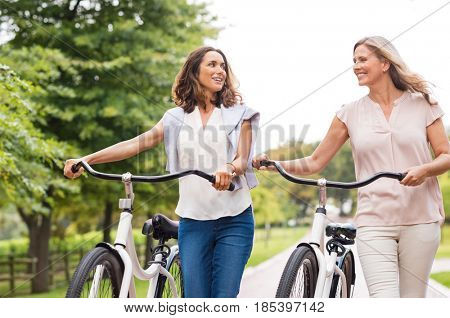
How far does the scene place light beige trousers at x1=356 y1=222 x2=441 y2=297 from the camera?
3.56 metres

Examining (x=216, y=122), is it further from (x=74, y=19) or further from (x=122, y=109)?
(x=74, y=19)

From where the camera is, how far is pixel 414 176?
343 centimetres

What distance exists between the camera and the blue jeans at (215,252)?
3662 mm

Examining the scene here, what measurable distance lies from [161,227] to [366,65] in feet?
4.52

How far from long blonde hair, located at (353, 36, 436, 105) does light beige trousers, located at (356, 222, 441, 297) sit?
64 centimetres

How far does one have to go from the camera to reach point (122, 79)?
523 inches

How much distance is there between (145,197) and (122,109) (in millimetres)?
2881

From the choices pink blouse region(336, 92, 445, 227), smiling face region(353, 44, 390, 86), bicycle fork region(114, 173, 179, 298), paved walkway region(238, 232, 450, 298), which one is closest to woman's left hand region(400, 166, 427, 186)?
pink blouse region(336, 92, 445, 227)

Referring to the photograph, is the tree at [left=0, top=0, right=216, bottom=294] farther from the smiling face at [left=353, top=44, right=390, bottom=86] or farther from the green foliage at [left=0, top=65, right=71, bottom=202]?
the smiling face at [left=353, top=44, right=390, bottom=86]

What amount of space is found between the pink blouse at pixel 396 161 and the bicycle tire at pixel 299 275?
442 mm

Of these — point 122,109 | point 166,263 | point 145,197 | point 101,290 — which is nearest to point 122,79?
point 122,109

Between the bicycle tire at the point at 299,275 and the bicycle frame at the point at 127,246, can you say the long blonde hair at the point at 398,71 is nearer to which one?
the bicycle tire at the point at 299,275
